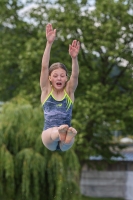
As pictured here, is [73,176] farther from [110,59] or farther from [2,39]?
[2,39]

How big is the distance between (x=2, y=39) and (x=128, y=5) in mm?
6336

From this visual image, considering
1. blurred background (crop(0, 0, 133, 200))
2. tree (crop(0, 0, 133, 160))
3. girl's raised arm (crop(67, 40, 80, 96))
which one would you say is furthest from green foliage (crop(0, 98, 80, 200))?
girl's raised arm (crop(67, 40, 80, 96))

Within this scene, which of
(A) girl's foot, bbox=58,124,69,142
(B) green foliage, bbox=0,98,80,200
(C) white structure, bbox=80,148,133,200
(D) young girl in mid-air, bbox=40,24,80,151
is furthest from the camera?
(C) white structure, bbox=80,148,133,200

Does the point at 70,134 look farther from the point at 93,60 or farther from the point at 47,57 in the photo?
the point at 93,60

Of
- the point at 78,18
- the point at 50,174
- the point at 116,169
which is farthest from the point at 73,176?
the point at 116,169

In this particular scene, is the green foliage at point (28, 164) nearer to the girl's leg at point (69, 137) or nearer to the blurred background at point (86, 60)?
the blurred background at point (86, 60)

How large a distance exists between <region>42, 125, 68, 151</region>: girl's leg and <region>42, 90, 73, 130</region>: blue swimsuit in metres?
0.14

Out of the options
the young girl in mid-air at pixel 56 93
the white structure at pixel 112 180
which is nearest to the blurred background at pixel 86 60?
the white structure at pixel 112 180

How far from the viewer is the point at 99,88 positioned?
27969 mm

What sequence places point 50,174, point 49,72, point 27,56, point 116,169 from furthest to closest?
point 116,169 < point 27,56 < point 50,174 < point 49,72

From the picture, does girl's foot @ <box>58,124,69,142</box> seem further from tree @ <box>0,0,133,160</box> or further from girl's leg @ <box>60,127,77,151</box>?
tree @ <box>0,0,133,160</box>

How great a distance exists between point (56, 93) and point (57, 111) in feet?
1.07

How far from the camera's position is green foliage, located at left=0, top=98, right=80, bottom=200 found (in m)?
19.1

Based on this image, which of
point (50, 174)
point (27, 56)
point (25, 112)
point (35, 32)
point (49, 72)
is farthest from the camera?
point (35, 32)
